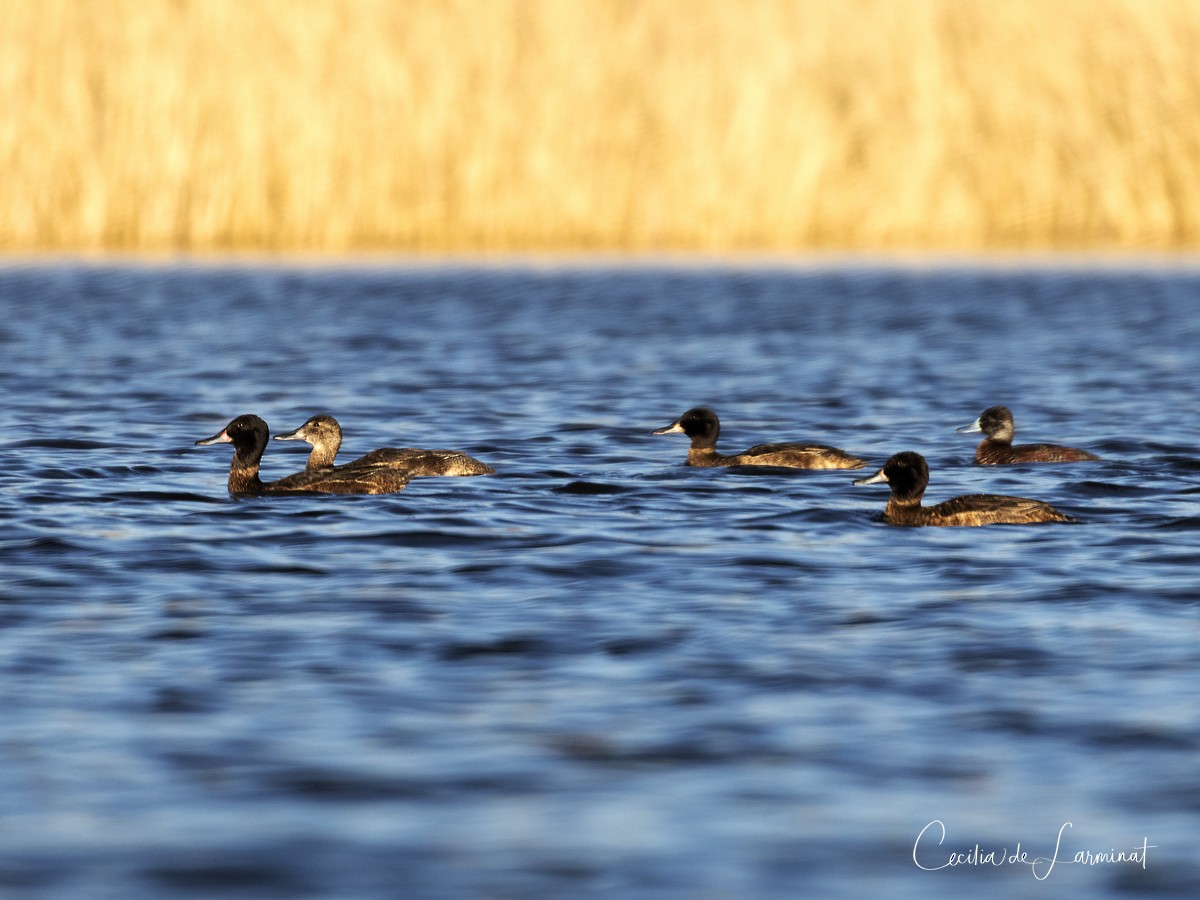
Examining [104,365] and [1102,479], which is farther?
[104,365]

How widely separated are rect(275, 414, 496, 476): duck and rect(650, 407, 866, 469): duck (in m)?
1.22

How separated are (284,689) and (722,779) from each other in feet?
5.29

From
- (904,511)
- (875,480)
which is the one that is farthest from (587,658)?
(875,480)

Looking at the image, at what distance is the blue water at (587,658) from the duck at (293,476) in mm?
197

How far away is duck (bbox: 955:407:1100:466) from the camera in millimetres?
12477

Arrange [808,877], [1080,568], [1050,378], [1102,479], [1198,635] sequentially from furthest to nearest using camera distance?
[1050,378] → [1102,479] → [1080,568] → [1198,635] → [808,877]

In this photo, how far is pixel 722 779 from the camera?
5.79 m

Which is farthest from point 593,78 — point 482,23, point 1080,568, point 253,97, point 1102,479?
point 1080,568

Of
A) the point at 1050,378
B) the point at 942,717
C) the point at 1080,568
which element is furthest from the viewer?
the point at 1050,378

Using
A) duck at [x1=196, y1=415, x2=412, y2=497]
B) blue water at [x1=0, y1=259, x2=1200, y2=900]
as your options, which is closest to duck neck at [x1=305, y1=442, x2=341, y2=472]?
blue water at [x1=0, y1=259, x2=1200, y2=900]

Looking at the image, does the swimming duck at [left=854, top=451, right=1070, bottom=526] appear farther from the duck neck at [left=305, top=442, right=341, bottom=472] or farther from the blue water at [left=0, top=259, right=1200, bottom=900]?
the duck neck at [left=305, top=442, right=341, bottom=472]

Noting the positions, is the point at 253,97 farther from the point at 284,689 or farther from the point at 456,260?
the point at 284,689

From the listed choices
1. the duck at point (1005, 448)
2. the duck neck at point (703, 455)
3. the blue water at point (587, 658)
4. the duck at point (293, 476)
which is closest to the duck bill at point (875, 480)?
the blue water at point (587, 658)

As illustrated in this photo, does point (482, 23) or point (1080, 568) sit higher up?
point (482, 23)
